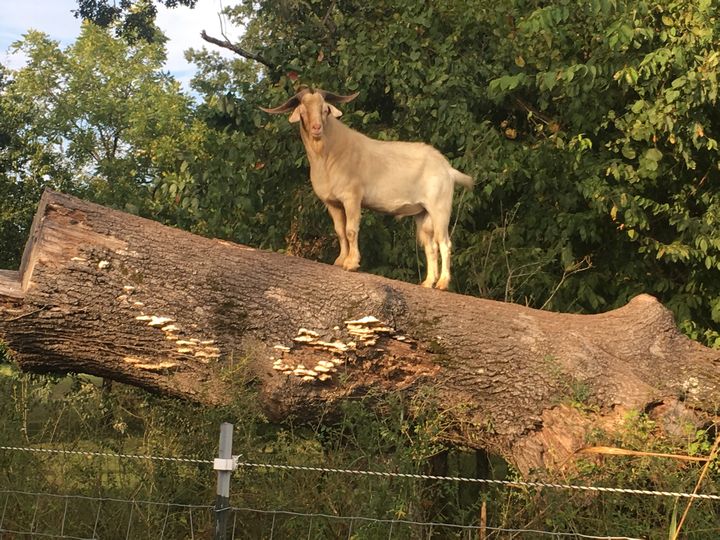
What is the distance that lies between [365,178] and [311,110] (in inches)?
28.0

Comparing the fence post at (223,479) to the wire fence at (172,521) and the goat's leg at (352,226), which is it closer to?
the wire fence at (172,521)

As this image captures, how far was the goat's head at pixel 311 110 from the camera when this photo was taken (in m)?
6.76

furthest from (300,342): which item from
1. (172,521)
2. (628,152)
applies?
(628,152)

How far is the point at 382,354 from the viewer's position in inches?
230

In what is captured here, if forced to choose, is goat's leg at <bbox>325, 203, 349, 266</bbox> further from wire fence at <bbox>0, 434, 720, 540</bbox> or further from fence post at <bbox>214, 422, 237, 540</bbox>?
fence post at <bbox>214, 422, 237, 540</bbox>

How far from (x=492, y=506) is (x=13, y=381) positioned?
3.96 meters

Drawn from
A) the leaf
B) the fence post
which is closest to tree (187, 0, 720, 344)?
the leaf

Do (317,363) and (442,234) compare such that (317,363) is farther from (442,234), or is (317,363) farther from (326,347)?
(442,234)

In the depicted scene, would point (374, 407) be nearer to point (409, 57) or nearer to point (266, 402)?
point (266, 402)

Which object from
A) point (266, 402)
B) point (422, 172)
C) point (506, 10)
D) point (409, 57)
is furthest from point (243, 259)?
point (506, 10)

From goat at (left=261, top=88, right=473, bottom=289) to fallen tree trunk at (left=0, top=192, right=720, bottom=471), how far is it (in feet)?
3.24

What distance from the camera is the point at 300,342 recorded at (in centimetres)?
577

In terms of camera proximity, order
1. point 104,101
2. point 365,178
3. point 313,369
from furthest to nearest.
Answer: point 104,101, point 365,178, point 313,369

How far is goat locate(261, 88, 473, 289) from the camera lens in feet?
22.6
